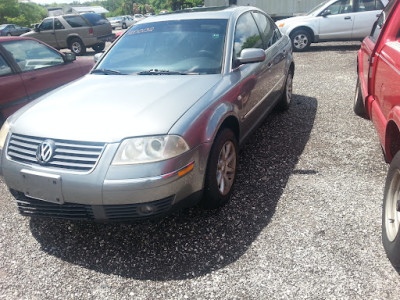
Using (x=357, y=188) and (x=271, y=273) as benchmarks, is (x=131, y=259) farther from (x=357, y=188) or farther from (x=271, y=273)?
(x=357, y=188)

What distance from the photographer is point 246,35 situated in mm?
3951

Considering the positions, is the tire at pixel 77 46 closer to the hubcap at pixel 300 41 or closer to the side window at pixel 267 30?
the hubcap at pixel 300 41

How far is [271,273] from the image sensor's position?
2379mm

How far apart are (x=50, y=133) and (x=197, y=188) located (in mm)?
1169

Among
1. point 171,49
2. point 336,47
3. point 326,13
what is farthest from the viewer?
point 336,47

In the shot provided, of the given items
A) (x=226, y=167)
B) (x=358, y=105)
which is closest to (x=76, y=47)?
(x=358, y=105)

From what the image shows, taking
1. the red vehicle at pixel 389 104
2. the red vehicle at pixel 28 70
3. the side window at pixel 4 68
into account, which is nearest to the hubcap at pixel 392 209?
the red vehicle at pixel 389 104

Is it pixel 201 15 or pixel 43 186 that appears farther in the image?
pixel 201 15

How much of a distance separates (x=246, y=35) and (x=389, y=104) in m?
1.78

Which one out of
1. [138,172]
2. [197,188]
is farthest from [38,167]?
[197,188]

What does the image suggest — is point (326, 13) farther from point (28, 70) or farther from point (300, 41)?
point (28, 70)

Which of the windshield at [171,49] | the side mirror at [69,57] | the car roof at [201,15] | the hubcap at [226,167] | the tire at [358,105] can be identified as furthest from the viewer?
the side mirror at [69,57]

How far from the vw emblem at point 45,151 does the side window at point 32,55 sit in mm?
2947

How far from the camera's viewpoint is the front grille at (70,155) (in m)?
2.39
